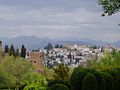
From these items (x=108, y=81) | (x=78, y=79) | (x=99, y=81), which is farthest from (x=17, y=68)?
(x=78, y=79)

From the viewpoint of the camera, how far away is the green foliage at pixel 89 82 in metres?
25.2

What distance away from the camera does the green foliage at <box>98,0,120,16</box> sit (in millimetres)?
14460

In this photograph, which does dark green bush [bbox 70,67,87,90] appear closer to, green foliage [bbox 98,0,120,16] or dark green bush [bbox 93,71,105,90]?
dark green bush [bbox 93,71,105,90]

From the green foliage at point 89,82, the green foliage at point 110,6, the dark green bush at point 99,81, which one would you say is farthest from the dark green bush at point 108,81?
the green foliage at point 110,6

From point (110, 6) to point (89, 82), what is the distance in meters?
11.3

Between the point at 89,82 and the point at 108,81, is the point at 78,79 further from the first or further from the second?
the point at 108,81

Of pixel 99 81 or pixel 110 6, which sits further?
pixel 99 81

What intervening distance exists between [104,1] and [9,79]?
1904 inches

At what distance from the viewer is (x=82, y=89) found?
2538 cm

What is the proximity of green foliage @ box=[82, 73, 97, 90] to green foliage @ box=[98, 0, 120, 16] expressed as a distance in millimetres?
10908

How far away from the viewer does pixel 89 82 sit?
25.3 metres

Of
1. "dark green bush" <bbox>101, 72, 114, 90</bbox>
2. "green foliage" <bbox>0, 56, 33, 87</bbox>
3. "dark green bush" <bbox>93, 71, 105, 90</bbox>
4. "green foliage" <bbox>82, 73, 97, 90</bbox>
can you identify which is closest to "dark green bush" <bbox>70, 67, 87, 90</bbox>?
"green foliage" <bbox>82, 73, 97, 90</bbox>

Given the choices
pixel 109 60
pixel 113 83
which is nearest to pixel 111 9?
pixel 113 83

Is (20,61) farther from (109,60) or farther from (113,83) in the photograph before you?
(113,83)
